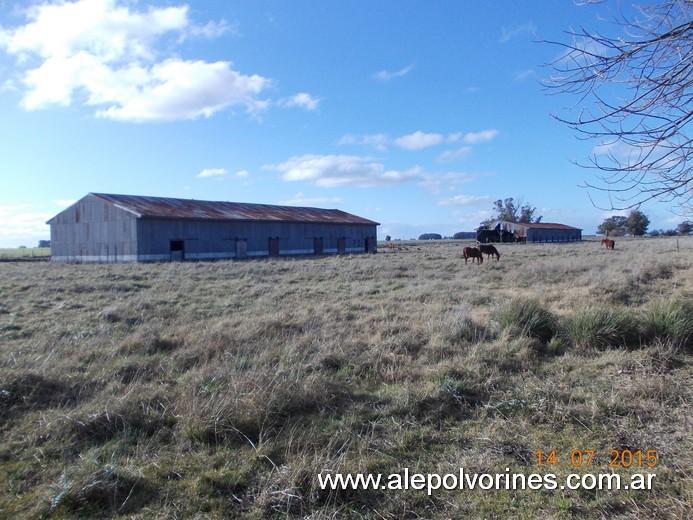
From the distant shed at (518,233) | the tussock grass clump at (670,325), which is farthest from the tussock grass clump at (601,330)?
the distant shed at (518,233)

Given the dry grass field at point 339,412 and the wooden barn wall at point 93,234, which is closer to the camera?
the dry grass field at point 339,412

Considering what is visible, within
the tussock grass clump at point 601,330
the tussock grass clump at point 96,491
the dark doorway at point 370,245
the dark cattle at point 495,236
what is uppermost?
the dark cattle at point 495,236

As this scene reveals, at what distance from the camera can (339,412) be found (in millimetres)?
5203

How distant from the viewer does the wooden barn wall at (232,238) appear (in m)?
37.2

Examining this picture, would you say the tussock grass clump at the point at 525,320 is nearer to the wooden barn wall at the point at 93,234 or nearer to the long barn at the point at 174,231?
the long barn at the point at 174,231

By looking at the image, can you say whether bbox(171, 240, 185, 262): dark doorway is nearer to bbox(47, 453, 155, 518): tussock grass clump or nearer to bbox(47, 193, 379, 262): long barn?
bbox(47, 193, 379, 262): long barn

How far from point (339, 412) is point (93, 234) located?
40794 millimetres

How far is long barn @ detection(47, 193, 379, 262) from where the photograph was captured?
37.1 meters

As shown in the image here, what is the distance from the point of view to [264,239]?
45.3 metres

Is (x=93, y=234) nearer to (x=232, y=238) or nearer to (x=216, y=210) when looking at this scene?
(x=216, y=210)

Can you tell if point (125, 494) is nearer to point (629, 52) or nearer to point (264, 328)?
point (264, 328)

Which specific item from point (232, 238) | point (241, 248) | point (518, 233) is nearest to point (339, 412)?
point (232, 238)

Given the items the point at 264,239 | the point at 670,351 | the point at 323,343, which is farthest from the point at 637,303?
the point at 264,239
